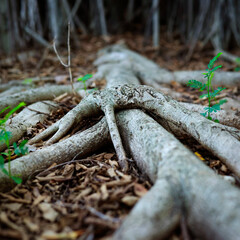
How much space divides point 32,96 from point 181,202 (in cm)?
198

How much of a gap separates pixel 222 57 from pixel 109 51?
7.84ft

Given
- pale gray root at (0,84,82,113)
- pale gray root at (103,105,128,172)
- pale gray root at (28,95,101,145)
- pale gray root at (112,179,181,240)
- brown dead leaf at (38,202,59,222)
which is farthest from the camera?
pale gray root at (0,84,82,113)

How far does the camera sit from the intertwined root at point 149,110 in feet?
4.90

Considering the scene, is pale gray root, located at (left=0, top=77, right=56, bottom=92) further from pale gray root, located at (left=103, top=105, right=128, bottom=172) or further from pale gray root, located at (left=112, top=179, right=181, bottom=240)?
pale gray root, located at (left=112, top=179, right=181, bottom=240)

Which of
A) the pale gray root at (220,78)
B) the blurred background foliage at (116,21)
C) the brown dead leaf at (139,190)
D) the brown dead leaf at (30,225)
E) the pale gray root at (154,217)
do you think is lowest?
the pale gray root at (220,78)

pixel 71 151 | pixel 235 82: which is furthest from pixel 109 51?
pixel 71 151

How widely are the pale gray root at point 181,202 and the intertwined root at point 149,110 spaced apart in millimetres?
304

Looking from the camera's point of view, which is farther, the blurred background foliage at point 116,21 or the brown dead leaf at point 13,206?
the blurred background foliage at point 116,21

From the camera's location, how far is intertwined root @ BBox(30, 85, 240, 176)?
4.90 feet

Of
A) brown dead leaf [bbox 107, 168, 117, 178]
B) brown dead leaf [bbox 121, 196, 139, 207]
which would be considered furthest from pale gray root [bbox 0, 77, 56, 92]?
brown dead leaf [bbox 121, 196, 139, 207]

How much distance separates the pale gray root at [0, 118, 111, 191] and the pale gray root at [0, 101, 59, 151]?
0.38 m

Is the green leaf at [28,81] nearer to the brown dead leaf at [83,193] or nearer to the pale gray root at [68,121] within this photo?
the pale gray root at [68,121]

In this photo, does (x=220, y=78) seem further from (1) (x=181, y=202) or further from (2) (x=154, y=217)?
(2) (x=154, y=217)

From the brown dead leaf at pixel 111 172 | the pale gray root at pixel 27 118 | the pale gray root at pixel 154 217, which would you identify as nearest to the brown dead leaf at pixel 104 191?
the brown dead leaf at pixel 111 172
